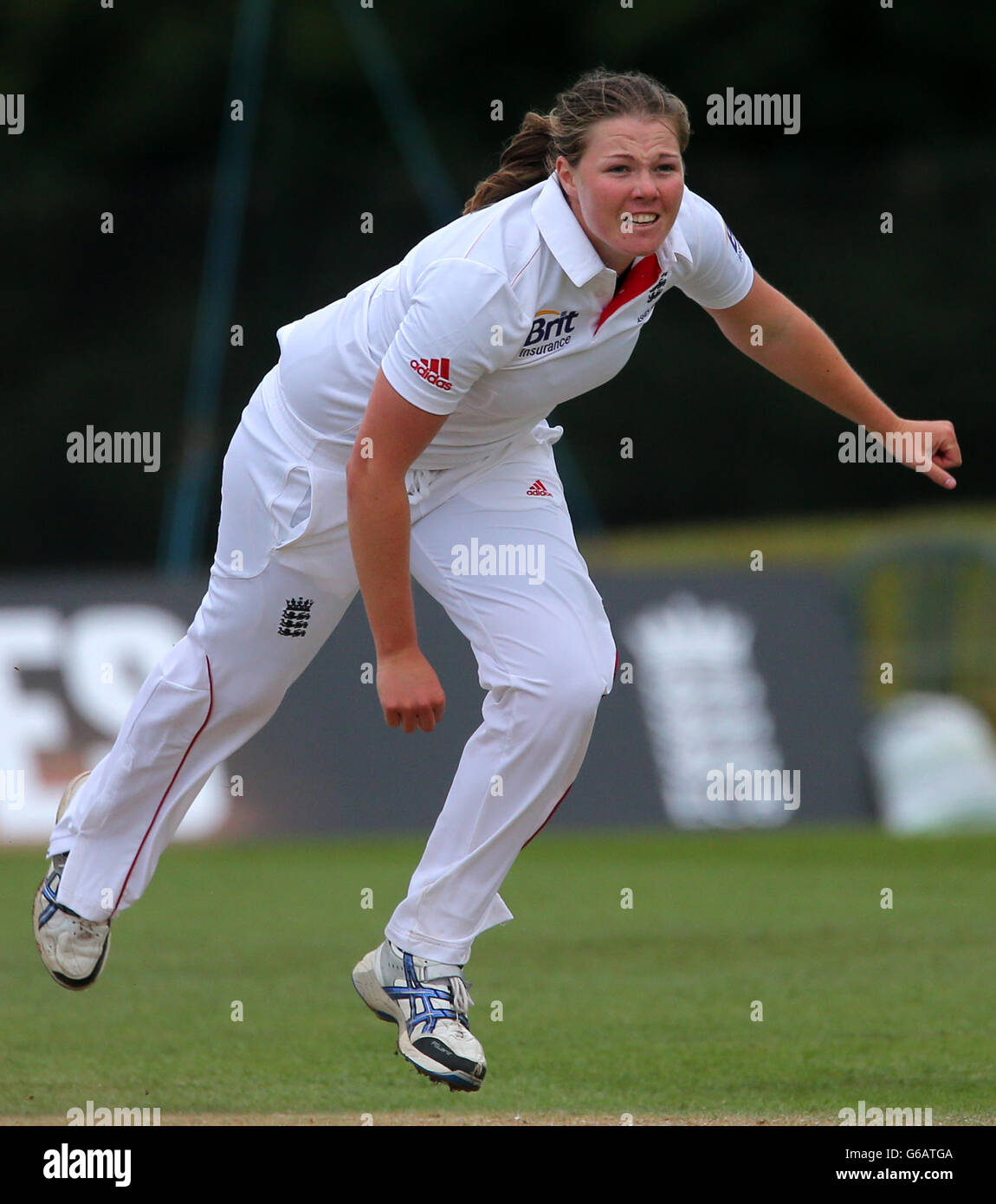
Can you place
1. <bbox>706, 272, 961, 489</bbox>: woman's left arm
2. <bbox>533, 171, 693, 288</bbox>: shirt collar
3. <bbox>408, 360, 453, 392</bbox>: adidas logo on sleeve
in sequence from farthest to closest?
<bbox>706, 272, 961, 489</bbox>: woman's left arm, <bbox>533, 171, 693, 288</bbox>: shirt collar, <bbox>408, 360, 453, 392</bbox>: adidas logo on sleeve

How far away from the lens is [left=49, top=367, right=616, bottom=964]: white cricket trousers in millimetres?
4586

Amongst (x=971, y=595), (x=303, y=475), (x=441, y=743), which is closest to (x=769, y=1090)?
(x=303, y=475)

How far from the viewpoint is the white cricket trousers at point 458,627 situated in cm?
459

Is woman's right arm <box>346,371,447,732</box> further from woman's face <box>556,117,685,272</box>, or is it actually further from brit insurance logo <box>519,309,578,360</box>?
woman's face <box>556,117,685,272</box>

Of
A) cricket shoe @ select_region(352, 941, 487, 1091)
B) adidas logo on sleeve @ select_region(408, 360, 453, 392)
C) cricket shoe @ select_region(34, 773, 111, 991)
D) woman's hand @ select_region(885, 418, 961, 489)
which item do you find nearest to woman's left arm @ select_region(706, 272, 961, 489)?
woman's hand @ select_region(885, 418, 961, 489)

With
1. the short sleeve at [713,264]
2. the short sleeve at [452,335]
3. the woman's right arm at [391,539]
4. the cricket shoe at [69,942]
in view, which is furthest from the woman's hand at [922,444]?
the cricket shoe at [69,942]

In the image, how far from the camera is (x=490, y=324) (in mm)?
4316

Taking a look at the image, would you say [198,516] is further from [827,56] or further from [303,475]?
[827,56]

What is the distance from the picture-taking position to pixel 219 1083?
5266 millimetres

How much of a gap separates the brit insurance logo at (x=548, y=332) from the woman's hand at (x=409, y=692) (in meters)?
0.73

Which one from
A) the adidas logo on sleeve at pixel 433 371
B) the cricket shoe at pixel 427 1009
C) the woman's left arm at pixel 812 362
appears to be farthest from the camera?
the woman's left arm at pixel 812 362

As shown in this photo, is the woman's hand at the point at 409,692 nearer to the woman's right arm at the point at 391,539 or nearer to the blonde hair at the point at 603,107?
the woman's right arm at the point at 391,539

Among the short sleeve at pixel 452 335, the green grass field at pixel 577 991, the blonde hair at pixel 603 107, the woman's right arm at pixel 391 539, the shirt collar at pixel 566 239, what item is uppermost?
the blonde hair at pixel 603 107

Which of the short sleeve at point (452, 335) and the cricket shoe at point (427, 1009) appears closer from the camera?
the short sleeve at point (452, 335)
